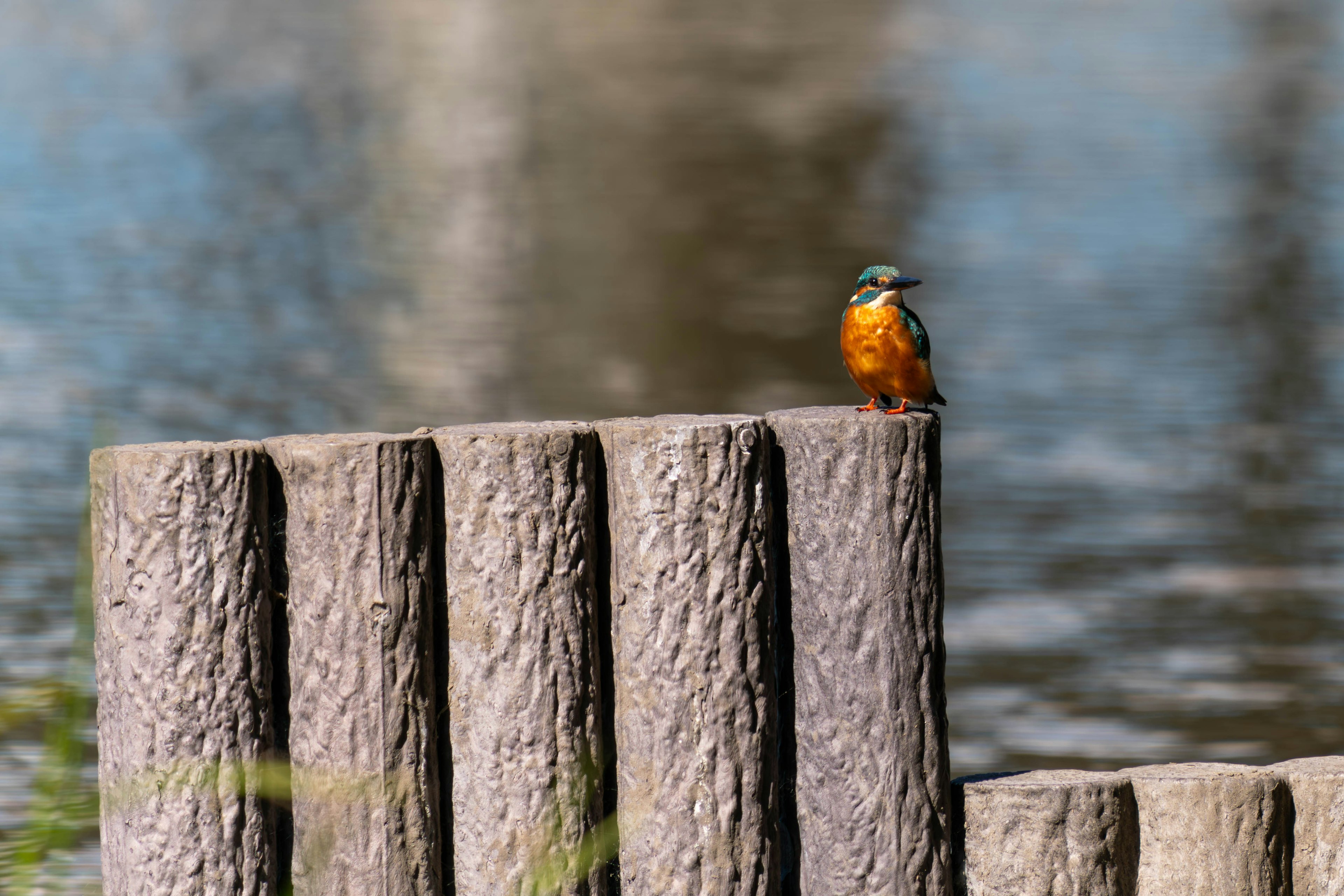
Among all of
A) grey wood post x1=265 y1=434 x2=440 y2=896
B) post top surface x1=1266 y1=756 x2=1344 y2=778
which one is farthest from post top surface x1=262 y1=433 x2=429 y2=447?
post top surface x1=1266 y1=756 x2=1344 y2=778

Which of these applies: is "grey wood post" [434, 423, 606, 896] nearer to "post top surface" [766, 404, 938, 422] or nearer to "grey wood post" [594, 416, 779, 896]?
"grey wood post" [594, 416, 779, 896]

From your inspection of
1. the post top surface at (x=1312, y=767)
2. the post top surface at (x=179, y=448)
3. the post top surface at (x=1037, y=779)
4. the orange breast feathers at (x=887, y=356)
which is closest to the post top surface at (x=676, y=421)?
the orange breast feathers at (x=887, y=356)

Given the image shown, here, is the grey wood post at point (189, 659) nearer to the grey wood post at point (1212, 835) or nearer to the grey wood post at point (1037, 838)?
the grey wood post at point (1037, 838)

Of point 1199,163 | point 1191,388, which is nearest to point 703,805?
point 1191,388

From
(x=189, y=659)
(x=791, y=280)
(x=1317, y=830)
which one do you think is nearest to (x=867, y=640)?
(x=1317, y=830)

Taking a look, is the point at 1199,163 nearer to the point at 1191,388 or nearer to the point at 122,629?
the point at 1191,388

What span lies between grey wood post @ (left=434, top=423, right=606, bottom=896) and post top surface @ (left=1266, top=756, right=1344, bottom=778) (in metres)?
1.62

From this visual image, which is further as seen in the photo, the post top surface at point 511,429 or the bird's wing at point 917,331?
the bird's wing at point 917,331

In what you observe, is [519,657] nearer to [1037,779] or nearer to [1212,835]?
[1037,779]

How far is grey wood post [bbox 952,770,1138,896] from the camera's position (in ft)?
10.4

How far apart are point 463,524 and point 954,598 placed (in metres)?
3.62

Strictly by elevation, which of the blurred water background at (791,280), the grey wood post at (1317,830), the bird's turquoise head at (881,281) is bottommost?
the grey wood post at (1317,830)

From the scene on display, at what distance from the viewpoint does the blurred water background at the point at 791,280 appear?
6.02 metres

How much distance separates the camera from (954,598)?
20.2 ft
